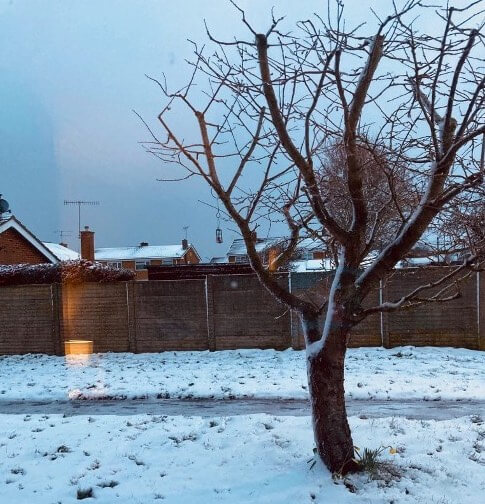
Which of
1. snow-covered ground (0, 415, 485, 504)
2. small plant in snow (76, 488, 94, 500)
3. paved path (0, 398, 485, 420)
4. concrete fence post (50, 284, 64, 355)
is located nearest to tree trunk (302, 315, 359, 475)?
snow-covered ground (0, 415, 485, 504)

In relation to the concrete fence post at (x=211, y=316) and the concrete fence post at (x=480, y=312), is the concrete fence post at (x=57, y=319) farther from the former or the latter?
the concrete fence post at (x=480, y=312)

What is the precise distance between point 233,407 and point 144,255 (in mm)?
44784

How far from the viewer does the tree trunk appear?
399cm

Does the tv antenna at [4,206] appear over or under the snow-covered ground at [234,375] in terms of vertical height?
over

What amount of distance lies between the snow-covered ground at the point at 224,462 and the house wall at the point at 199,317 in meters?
5.48

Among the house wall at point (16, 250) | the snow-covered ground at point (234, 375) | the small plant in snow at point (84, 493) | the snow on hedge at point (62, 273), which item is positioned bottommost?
the snow-covered ground at point (234, 375)

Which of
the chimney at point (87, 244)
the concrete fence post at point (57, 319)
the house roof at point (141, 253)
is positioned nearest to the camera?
the concrete fence post at point (57, 319)

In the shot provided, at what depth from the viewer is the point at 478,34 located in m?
2.89

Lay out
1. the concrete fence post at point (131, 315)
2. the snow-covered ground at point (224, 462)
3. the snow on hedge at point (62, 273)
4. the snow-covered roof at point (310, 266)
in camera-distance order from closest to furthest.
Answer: the snow-covered ground at point (224, 462) < the concrete fence post at point (131, 315) < the snow on hedge at point (62, 273) < the snow-covered roof at point (310, 266)

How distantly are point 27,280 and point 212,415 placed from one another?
7959mm

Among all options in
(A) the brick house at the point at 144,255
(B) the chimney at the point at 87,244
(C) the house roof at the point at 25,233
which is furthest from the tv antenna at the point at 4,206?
(A) the brick house at the point at 144,255

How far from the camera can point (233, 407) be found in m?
7.21

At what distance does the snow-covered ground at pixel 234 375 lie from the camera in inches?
311

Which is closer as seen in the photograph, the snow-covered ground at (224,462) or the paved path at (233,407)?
the snow-covered ground at (224,462)
